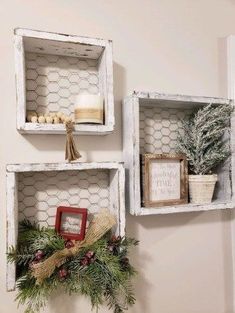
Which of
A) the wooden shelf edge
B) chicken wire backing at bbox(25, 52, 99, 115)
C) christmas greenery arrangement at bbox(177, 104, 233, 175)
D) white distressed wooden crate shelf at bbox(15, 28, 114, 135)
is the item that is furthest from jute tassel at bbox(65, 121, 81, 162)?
christmas greenery arrangement at bbox(177, 104, 233, 175)

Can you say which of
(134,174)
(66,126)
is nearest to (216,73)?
(134,174)

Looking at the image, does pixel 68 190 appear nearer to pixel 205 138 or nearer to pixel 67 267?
pixel 67 267

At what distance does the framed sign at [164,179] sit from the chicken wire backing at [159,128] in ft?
0.30

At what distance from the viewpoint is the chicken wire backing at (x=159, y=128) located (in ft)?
3.25

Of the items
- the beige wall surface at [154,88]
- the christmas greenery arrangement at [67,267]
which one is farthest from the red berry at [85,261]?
the beige wall surface at [154,88]

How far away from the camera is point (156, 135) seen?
101 cm

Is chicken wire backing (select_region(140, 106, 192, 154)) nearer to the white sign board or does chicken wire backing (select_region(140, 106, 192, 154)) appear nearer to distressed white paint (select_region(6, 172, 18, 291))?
the white sign board

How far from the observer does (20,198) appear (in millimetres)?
840

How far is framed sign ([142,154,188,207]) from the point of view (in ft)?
2.91

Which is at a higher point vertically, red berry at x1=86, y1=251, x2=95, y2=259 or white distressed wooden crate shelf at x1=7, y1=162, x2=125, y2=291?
white distressed wooden crate shelf at x1=7, y1=162, x2=125, y2=291

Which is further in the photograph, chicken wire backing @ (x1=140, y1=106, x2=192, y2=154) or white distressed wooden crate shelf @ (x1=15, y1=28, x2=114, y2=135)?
chicken wire backing @ (x1=140, y1=106, x2=192, y2=154)

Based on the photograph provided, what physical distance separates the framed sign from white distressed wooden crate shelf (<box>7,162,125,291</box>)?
87mm

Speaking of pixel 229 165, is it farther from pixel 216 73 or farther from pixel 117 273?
pixel 117 273

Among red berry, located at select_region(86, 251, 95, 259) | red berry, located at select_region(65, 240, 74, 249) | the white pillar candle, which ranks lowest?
red berry, located at select_region(86, 251, 95, 259)
